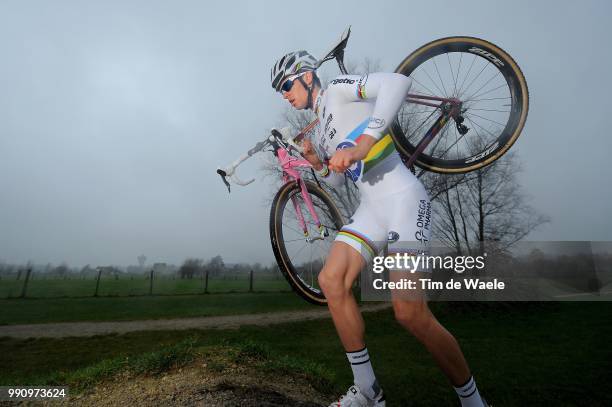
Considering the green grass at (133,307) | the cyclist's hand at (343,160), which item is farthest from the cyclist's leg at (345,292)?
the green grass at (133,307)

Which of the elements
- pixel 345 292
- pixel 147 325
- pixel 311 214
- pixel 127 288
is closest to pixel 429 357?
pixel 311 214

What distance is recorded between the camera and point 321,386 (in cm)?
600

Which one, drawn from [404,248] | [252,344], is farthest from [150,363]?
[404,248]

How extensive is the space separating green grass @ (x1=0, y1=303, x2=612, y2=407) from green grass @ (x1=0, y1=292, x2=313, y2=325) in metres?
4.70

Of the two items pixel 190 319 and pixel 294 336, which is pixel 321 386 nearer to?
pixel 294 336

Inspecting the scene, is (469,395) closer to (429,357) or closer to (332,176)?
(332,176)

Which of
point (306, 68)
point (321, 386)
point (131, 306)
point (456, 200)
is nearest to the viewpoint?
point (306, 68)

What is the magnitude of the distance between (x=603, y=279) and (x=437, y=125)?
20594 millimetres

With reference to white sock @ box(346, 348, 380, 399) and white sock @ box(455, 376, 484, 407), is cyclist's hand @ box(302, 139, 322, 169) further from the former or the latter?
white sock @ box(455, 376, 484, 407)

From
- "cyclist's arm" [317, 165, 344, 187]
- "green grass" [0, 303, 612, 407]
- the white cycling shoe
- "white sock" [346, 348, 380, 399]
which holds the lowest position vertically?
"green grass" [0, 303, 612, 407]

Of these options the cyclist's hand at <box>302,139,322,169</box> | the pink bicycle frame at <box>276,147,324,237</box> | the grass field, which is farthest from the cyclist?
the grass field

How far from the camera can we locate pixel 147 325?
15062 millimetres

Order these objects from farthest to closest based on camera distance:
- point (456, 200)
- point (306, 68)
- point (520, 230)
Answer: point (520, 230)
point (456, 200)
point (306, 68)

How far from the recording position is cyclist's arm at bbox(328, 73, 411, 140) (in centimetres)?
285
